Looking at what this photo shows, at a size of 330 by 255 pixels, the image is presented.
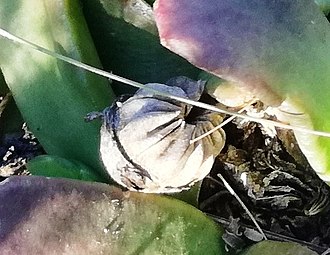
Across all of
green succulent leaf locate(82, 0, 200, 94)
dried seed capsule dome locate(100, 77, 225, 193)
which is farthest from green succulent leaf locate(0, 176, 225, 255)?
green succulent leaf locate(82, 0, 200, 94)

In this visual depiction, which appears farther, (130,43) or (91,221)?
(130,43)

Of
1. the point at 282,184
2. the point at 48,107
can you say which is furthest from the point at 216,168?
the point at 48,107

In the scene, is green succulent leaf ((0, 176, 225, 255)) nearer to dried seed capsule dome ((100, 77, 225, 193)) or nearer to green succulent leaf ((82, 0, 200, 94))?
dried seed capsule dome ((100, 77, 225, 193))

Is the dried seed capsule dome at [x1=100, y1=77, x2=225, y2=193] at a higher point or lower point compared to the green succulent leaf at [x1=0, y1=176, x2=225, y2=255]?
higher

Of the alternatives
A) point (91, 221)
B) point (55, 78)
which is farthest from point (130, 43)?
point (91, 221)

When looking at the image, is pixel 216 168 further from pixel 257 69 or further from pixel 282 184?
pixel 257 69

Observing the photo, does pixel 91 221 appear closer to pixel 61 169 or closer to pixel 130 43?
pixel 61 169
